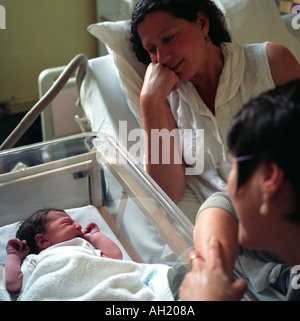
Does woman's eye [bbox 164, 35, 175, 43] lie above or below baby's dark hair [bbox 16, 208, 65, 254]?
above

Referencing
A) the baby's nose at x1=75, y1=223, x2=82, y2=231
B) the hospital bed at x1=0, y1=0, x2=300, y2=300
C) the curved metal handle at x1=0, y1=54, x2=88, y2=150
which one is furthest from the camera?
the curved metal handle at x1=0, y1=54, x2=88, y2=150

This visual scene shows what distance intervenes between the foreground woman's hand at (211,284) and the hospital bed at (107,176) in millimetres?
71

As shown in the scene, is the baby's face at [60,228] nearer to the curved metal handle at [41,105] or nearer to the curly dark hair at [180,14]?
the curved metal handle at [41,105]

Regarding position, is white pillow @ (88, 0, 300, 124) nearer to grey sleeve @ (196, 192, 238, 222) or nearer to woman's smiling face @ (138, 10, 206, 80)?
woman's smiling face @ (138, 10, 206, 80)

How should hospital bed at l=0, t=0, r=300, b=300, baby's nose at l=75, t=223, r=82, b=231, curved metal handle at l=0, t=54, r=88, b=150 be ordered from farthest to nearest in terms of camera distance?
curved metal handle at l=0, t=54, r=88, b=150 → baby's nose at l=75, t=223, r=82, b=231 → hospital bed at l=0, t=0, r=300, b=300

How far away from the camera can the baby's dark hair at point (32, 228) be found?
1.07 meters

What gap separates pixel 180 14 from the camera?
1246mm

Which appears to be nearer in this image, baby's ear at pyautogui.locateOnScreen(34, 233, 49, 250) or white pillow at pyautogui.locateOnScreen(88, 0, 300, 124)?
baby's ear at pyautogui.locateOnScreen(34, 233, 49, 250)

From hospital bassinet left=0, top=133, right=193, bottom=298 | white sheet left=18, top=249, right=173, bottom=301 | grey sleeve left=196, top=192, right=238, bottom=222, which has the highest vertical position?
grey sleeve left=196, top=192, right=238, bottom=222

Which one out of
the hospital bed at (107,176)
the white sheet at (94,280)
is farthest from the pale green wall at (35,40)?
the white sheet at (94,280)

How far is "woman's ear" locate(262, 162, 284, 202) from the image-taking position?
569mm

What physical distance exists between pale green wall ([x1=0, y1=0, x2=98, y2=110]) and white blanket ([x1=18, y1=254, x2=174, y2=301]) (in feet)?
5.09

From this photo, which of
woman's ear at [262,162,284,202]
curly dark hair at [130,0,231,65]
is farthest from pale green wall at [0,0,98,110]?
woman's ear at [262,162,284,202]
